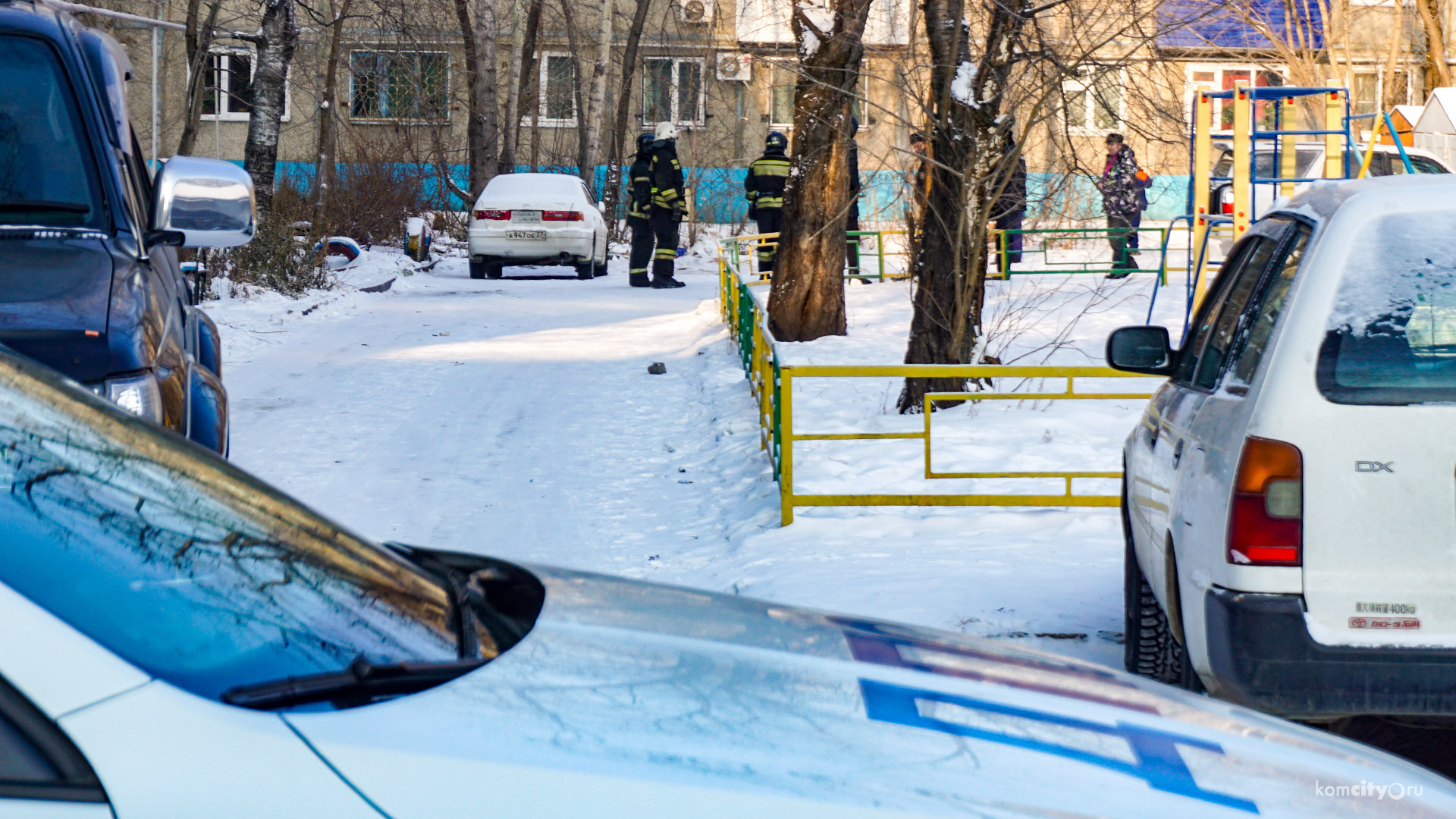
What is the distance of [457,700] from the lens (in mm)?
1709

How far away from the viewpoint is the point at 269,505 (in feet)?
7.42

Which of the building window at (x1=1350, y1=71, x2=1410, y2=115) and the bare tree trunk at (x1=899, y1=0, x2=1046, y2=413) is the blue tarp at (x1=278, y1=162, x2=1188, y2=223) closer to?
the building window at (x1=1350, y1=71, x2=1410, y2=115)

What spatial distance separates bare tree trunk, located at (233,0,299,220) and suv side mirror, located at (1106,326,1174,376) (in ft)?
47.8

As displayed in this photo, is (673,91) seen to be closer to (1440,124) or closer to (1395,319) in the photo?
(1440,124)

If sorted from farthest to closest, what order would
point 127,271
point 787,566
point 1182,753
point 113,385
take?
point 787,566 → point 127,271 → point 113,385 → point 1182,753

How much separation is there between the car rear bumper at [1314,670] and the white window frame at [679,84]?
30.9 m

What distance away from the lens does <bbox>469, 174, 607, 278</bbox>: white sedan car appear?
69.5 ft

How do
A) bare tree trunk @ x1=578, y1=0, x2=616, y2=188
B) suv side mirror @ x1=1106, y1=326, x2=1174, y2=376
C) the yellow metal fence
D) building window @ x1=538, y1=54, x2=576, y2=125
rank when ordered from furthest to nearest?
building window @ x1=538, y1=54, x2=576, y2=125
bare tree trunk @ x1=578, y1=0, x2=616, y2=188
the yellow metal fence
suv side mirror @ x1=1106, y1=326, x2=1174, y2=376

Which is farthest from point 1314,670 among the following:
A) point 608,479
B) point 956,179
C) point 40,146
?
point 956,179

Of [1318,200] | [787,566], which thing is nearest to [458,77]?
[787,566]

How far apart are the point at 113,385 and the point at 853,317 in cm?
1242

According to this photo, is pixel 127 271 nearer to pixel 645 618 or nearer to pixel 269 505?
pixel 269 505

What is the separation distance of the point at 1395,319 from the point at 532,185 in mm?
19348

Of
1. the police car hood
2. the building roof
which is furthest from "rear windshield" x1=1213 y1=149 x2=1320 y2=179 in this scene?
the police car hood
